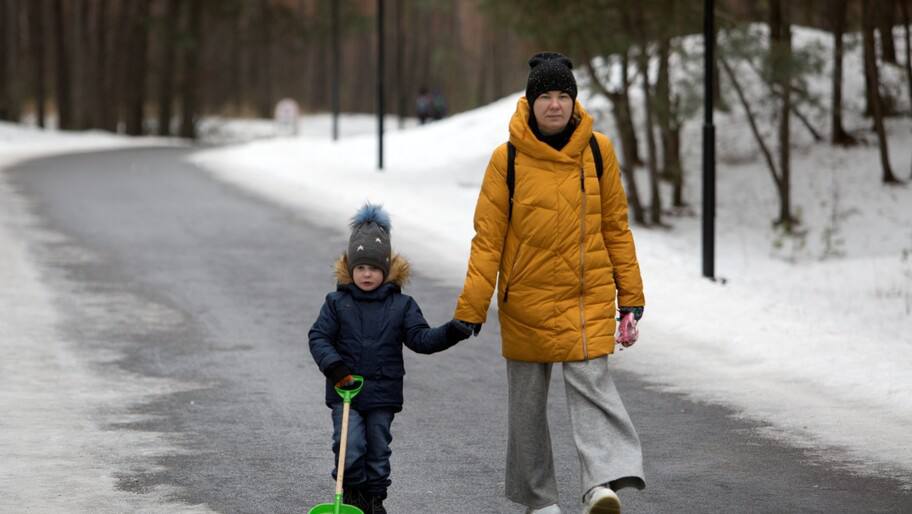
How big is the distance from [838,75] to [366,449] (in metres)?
30.2

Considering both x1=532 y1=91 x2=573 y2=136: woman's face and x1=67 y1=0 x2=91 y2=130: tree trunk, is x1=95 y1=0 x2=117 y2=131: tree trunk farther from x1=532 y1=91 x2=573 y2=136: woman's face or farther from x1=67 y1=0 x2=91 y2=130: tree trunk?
x1=532 y1=91 x2=573 y2=136: woman's face

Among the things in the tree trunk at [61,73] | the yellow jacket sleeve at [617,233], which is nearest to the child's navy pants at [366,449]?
the yellow jacket sleeve at [617,233]

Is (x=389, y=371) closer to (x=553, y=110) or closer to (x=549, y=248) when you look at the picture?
(x=549, y=248)

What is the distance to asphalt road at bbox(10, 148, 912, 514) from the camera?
6957 mm

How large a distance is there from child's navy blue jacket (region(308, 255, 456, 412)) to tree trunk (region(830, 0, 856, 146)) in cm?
2784

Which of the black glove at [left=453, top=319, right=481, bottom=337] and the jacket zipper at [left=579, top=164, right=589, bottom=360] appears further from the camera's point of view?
the jacket zipper at [left=579, top=164, right=589, bottom=360]

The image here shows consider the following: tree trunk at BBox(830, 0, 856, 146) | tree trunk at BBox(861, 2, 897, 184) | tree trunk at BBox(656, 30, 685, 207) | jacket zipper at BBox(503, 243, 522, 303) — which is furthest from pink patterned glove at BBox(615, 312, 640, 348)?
tree trunk at BBox(830, 0, 856, 146)

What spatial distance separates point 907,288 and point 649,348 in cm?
940

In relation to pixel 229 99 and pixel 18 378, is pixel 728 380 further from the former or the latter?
pixel 229 99

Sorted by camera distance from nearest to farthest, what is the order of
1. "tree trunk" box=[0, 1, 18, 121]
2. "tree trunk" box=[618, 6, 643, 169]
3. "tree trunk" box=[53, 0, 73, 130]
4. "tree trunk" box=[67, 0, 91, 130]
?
"tree trunk" box=[618, 6, 643, 169] < "tree trunk" box=[0, 1, 18, 121] < "tree trunk" box=[53, 0, 73, 130] < "tree trunk" box=[67, 0, 91, 130]

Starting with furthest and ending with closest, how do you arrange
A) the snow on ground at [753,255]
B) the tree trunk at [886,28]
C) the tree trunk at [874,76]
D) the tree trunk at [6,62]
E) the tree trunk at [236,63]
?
the tree trunk at [236,63] → the tree trunk at [6,62] → the tree trunk at [886,28] → the tree trunk at [874,76] → the snow on ground at [753,255]

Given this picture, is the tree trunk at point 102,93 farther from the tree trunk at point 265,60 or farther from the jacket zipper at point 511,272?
the jacket zipper at point 511,272

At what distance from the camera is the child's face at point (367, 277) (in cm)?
590

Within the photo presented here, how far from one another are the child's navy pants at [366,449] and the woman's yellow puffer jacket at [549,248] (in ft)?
1.87
